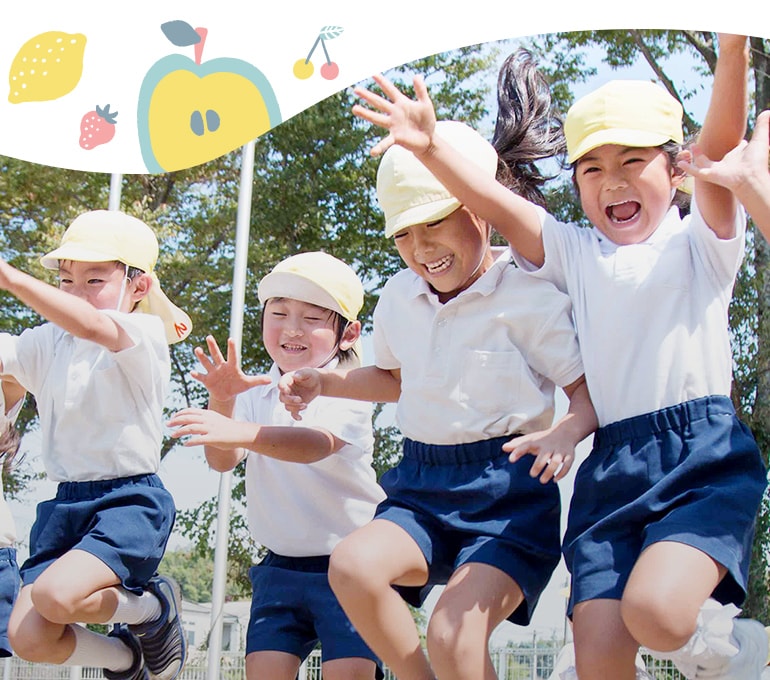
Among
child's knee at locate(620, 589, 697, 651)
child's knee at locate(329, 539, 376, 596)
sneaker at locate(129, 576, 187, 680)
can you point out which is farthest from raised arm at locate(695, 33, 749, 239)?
sneaker at locate(129, 576, 187, 680)

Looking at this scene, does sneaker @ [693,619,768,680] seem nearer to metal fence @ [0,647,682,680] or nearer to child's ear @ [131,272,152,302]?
child's ear @ [131,272,152,302]

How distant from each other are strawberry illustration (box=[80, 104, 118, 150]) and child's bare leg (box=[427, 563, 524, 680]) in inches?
76.9

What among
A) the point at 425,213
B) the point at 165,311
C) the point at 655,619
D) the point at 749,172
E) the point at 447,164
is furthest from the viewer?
the point at 165,311

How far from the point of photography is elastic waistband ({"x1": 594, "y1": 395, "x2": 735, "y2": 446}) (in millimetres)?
2643

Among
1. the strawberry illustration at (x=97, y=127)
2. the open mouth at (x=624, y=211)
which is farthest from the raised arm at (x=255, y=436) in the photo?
the open mouth at (x=624, y=211)

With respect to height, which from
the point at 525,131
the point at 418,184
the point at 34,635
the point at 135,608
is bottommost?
the point at 34,635

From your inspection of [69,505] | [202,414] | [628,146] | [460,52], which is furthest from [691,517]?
[460,52]

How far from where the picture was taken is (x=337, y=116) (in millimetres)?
11320

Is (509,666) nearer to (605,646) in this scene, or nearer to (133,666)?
(133,666)

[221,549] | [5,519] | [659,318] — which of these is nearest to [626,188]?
[659,318]

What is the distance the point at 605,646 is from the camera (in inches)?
98.5

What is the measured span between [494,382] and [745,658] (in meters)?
0.94

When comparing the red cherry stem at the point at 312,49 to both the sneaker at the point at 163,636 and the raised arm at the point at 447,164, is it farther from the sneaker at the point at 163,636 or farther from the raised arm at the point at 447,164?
the sneaker at the point at 163,636

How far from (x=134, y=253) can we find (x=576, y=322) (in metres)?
1.79
